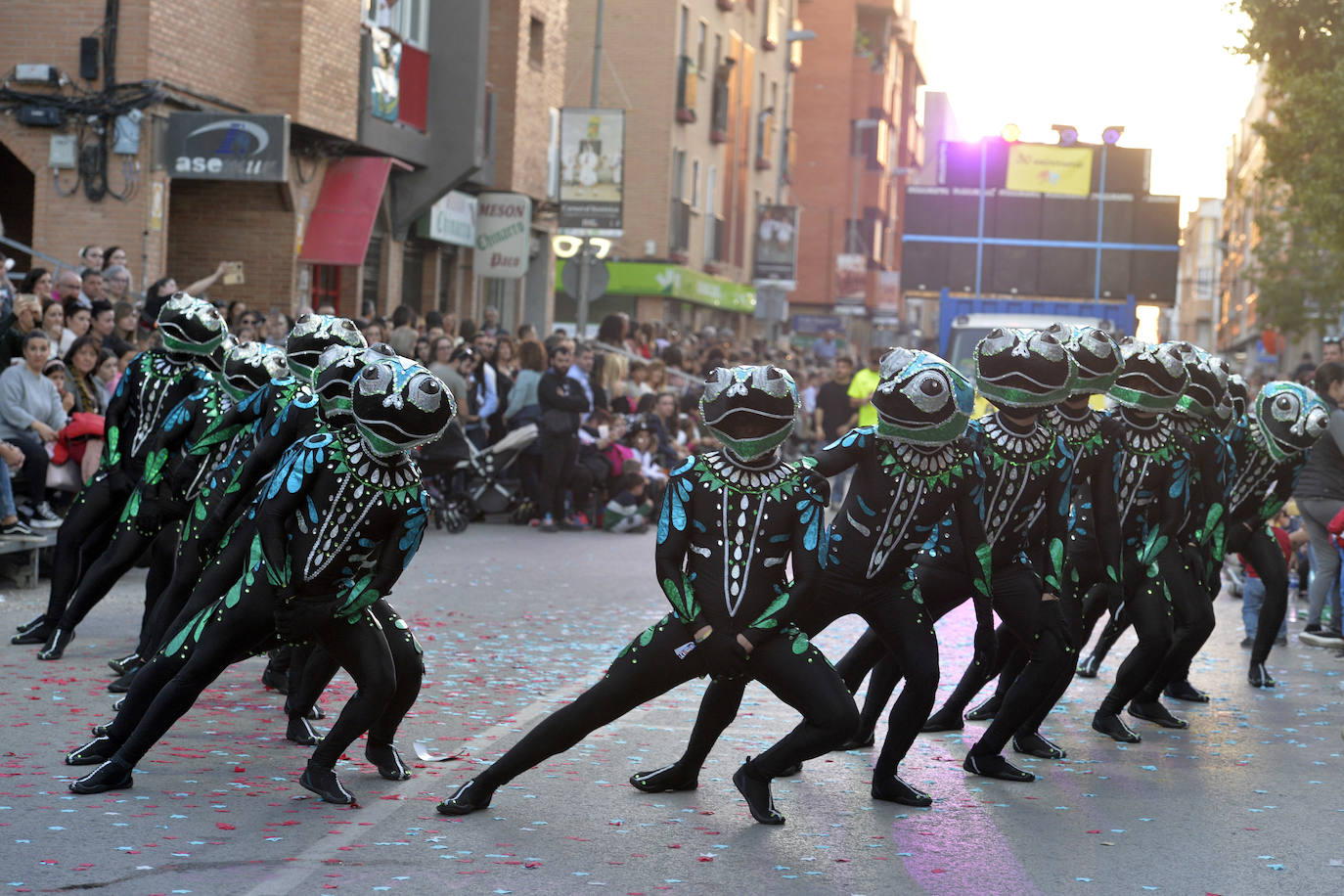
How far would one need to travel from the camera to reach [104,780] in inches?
261

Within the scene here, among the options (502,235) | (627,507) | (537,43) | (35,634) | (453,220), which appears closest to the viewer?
(35,634)

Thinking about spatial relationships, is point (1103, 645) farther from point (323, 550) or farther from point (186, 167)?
point (186, 167)

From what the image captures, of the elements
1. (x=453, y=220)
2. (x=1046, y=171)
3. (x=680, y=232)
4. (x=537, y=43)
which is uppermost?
(x=537, y=43)

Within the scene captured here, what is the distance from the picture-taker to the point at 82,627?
1096 centimetres

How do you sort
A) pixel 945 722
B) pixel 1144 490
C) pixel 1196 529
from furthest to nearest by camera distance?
pixel 1196 529
pixel 1144 490
pixel 945 722

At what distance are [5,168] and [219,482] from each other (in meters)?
14.6

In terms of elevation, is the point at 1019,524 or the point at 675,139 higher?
the point at 675,139

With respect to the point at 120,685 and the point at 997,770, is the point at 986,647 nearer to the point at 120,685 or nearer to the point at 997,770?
the point at 997,770

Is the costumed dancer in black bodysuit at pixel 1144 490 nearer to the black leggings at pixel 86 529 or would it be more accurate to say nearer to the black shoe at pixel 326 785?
the black shoe at pixel 326 785

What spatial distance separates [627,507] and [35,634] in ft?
33.0

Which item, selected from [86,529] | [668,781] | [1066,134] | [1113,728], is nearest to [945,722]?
[1113,728]

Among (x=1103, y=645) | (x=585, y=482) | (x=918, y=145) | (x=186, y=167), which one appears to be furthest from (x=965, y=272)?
(x=918, y=145)

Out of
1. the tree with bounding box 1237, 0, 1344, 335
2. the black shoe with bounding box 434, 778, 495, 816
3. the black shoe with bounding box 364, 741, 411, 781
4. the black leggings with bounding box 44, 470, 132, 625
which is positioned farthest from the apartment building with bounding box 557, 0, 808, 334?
the black shoe with bounding box 434, 778, 495, 816

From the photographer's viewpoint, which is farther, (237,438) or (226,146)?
(226,146)
